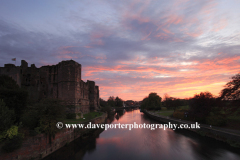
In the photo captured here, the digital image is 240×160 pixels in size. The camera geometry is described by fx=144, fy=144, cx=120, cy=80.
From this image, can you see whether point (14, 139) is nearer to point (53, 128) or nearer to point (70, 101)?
point (53, 128)

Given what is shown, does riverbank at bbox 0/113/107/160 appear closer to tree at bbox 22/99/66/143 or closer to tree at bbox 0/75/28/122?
tree at bbox 22/99/66/143

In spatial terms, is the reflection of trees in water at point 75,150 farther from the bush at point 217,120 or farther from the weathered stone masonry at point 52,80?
the bush at point 217,120

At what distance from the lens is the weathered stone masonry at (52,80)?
30.8m

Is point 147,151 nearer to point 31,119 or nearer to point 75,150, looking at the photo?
point 75,150

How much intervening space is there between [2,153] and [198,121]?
2843cm

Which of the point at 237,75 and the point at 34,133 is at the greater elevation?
the point at 237,75

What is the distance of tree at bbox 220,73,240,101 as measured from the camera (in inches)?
807

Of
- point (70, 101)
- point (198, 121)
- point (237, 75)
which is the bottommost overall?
point (198, 121)

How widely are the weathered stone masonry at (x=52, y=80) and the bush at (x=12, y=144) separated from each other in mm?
18005

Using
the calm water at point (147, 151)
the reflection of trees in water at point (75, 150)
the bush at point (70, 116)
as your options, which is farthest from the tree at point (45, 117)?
the bush at point (70, 116)

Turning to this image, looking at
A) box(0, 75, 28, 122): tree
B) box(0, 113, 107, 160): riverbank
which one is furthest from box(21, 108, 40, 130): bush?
box(0, 113, 107, 160): riverbank

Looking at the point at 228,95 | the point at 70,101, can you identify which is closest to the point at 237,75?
the point at 228,95

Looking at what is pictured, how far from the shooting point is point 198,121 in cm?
2677

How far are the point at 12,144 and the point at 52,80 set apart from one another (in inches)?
964
